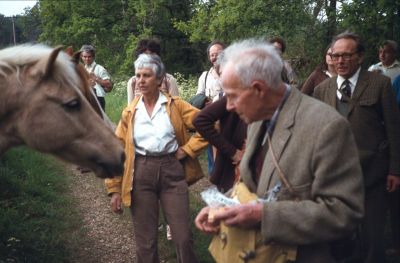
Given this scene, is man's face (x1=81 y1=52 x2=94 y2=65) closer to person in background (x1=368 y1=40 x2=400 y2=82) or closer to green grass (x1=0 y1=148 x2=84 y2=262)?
green grass (x1=0 y1=148 x2=84 y2=262)

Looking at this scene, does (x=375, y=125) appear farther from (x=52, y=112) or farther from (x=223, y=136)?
(x=52, y=112)

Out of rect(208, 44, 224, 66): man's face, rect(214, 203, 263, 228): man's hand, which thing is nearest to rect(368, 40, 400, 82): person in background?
rect(208, 44, 224, 66): man's face

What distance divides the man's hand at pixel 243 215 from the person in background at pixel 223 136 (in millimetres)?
1789

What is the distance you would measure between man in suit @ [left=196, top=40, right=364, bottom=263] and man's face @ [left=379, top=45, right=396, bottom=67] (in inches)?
189

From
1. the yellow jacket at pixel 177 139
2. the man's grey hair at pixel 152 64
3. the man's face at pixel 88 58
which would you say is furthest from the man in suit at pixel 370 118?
the man's face at pixel 88 58

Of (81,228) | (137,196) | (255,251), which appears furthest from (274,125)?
(81,228)

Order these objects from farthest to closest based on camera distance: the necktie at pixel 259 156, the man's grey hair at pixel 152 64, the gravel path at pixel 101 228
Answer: the gravel path at pixel 101 228 → the man's grey hair at pixel 152 64 → the necktie at pixel 259 156

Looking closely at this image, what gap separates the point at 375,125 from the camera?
373cm

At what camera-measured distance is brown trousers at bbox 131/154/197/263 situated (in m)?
3.75

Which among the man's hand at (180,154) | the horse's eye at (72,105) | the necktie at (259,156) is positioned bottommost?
the man's hand at (180,154)

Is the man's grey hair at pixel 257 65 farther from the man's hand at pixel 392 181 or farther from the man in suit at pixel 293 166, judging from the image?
the man's hand at pixel 392 181

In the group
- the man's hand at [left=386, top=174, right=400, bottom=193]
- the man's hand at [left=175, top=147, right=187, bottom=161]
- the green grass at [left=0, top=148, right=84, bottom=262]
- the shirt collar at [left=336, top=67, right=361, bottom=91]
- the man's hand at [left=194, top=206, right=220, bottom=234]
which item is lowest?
the green grass at [left=0, top=148, right=84, bottom=262]

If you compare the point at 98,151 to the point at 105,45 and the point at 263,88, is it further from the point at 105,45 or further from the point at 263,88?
the point at 105,45

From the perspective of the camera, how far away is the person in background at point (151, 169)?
12.3 feet
